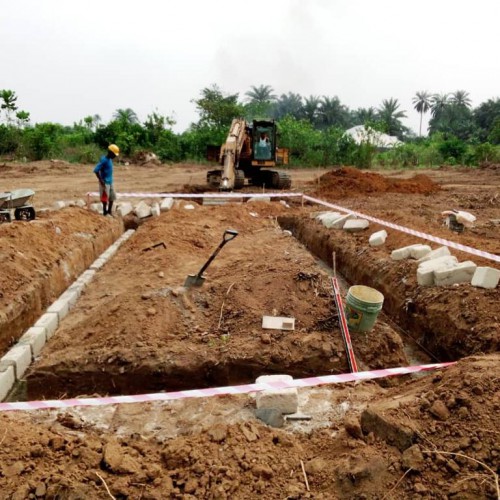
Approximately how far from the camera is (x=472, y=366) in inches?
129

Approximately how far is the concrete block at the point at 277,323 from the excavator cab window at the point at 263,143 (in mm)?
10963

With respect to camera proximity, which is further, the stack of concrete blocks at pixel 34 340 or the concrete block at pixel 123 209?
the concrete block at pixel 123 209

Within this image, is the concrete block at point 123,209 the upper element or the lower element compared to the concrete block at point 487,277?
upper

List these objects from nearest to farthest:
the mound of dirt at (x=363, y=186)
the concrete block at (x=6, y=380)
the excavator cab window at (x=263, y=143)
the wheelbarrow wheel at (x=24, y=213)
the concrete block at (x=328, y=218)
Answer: the concrete block at (x=6, y=380), the wheelbarrow wheel at (x=24, y=213), the concrete block at (x=328, y=218), the mound of dirt at (x=363, y=186), the excavator cab window at (x=263, y=143)

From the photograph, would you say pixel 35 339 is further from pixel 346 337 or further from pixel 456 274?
pixel 456 274

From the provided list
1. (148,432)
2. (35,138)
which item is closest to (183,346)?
(148,432)

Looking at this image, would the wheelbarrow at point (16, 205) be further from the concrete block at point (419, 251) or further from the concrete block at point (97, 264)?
the concrete block at point (419, 251)

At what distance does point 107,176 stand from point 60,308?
4262 mm

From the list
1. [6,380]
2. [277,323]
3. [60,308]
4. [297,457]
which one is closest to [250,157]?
[60,308]

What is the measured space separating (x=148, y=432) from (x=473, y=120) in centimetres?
5301

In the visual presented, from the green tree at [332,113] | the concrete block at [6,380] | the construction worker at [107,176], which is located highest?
the green tree at [332,113]

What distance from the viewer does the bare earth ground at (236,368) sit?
8.45 ft

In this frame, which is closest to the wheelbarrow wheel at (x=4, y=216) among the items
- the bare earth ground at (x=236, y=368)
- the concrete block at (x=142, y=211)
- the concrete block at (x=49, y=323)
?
the bare earth ground at (x=236, y=368)

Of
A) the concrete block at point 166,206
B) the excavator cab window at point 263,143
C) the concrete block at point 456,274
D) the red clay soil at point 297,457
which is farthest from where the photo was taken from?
the excavator cab window at point 263,143
